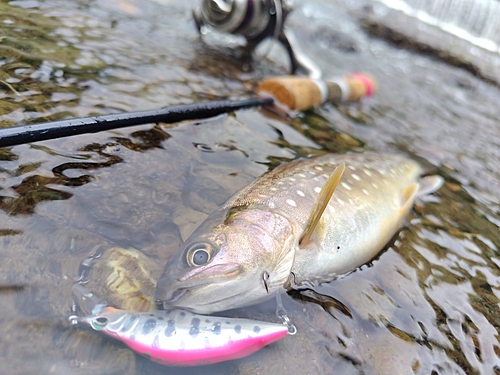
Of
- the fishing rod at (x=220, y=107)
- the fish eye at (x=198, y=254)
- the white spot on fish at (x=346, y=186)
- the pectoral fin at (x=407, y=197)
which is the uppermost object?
the fishing rod at (x=220, y=107)

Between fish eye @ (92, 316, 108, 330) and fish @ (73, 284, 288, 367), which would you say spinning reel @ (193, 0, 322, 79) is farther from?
fish eye @ (92, 316, 108, 330)

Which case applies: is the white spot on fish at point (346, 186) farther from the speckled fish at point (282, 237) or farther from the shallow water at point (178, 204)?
the shallow water at point (178, 204)

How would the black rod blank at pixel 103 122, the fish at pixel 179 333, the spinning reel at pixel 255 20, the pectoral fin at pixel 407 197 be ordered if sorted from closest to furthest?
the fish at pixel 179 333 < the black rod blank at pixel 103 122 < the pectoral fin at pixel 407 197 < the spinning reel at pixel 255 20

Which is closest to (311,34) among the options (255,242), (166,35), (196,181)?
(166,35)

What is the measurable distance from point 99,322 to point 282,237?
41.5 inches

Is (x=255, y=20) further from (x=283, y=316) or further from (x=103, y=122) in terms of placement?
(x=283, y=316)

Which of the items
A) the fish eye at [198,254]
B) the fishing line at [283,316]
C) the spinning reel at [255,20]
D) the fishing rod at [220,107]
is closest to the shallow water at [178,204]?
the fishing line at [283,316]

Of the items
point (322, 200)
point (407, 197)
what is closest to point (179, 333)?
point (322, 200)

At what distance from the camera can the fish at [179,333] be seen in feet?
5.67

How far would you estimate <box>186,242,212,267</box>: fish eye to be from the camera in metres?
1.99

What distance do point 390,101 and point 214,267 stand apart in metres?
5.77

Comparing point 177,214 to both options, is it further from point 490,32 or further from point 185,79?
point 490,32

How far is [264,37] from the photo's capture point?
5.90 m

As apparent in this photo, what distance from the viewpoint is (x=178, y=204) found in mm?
2773
